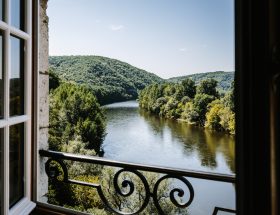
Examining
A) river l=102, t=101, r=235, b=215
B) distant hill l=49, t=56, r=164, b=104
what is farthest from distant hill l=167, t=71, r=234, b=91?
river l=102, t=101, r=235, b=215

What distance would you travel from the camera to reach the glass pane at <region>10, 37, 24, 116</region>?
4.22ft

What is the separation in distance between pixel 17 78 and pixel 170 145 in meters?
24.8

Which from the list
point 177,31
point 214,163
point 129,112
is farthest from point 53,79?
point 214,163

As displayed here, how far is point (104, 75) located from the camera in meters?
25.3

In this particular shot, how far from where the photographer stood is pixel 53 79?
21.7 meters

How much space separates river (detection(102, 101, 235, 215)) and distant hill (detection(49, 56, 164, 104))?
118cm

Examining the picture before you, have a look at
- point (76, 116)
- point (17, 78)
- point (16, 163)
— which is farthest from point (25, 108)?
point (76, 116)

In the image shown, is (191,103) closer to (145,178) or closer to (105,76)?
(105,76)

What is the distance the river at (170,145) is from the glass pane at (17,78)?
1871 centimetres

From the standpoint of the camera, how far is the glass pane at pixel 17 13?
1294mm

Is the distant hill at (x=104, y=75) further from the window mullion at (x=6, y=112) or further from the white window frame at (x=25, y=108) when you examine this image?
the window mullion at (x=6, y=112)

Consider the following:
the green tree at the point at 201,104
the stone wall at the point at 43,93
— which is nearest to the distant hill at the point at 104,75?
the green tree at the point at 201,104
